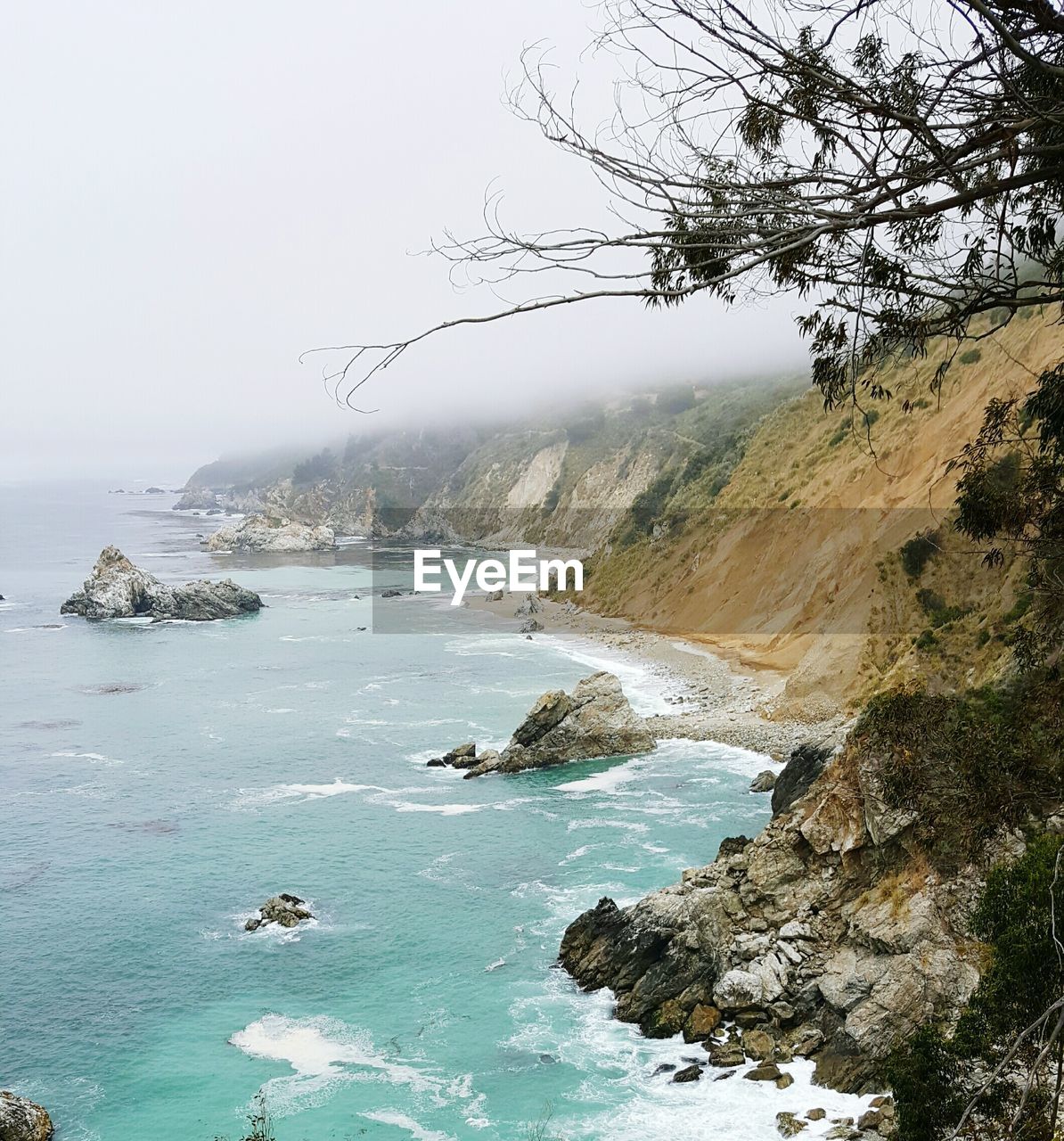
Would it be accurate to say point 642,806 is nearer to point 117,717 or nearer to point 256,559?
point 117,717

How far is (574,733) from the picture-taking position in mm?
42281

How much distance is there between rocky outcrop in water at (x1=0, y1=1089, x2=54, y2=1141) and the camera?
18391mm

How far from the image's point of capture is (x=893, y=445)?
5297cm

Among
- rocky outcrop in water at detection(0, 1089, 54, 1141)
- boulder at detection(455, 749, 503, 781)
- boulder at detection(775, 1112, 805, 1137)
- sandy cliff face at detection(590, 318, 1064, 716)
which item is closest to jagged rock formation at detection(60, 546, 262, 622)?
sandy cliff face at detection(590, 318, 1064, 716)

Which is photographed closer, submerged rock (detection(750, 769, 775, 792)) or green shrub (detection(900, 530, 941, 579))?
submerged rock (detection(750, 769, 775, 792))

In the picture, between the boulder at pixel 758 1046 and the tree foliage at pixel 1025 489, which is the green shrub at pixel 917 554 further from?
the tree foliage at pixel 1025 489

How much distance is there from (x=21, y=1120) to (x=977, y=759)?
60.4 feet

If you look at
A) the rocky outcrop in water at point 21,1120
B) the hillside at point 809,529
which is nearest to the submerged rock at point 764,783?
the hillside at point 809,529

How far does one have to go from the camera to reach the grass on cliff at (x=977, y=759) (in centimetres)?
1028

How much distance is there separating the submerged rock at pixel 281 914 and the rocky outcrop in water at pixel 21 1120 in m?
8.26

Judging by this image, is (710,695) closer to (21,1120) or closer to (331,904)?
(331,904)

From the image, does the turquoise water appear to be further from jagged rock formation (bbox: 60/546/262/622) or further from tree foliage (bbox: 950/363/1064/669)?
jagged rock formation (bbox: 60/546/262/622)

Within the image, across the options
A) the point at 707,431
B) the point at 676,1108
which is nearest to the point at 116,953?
the point at 676,1108

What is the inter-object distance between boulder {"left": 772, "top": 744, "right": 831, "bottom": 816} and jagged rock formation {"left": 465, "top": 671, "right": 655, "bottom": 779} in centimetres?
1171
